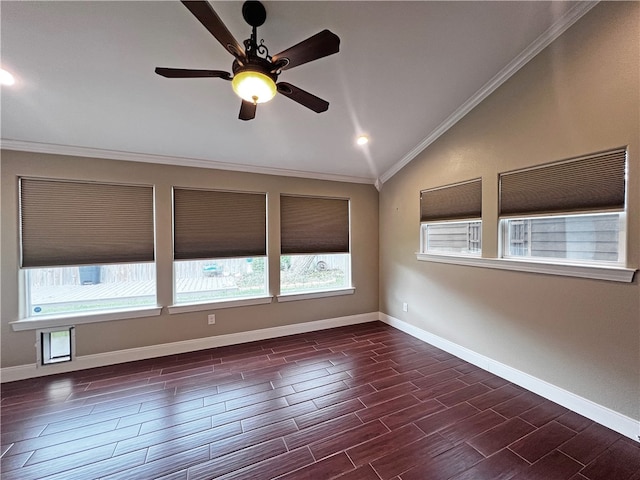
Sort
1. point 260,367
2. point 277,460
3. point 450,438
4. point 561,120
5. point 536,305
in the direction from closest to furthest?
point 277,460, point 450,438, point 561,120, point 536,305, point 260,367

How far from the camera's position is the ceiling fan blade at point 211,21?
3.84ft

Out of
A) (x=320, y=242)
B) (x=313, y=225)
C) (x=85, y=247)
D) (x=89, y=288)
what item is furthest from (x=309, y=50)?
(x=89, y=288)

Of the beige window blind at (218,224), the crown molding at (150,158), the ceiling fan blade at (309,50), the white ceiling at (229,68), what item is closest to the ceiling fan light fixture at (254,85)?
the ceiling fan blade at (309,50)

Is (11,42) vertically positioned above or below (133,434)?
above

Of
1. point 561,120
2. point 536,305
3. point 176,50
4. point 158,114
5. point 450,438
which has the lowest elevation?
point 450,438

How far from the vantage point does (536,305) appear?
2533mm

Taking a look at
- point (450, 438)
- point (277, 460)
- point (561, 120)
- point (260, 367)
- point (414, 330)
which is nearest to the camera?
point (277, 460)

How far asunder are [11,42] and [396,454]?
3.81 m

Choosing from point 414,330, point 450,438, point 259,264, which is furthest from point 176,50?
point 414,330

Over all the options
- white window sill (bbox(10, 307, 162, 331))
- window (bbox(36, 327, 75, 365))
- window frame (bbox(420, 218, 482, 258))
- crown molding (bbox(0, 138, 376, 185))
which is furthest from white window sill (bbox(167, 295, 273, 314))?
A: window frame (bbox(420, 218, 482, 258))

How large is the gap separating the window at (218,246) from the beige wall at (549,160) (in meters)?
2.41

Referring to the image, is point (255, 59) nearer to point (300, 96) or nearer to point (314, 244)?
point (300, 96)

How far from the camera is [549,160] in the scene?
2.41 m

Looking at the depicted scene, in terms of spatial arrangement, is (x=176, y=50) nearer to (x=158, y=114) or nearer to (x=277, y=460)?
(x=158, y=114)
